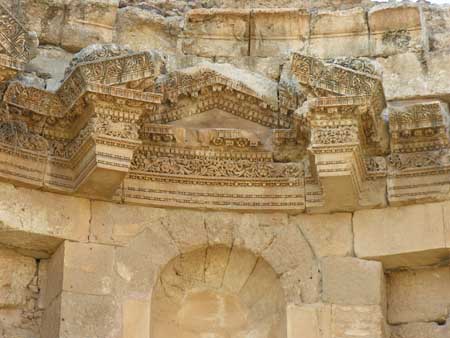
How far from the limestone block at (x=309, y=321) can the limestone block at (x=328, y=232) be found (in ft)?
1.67

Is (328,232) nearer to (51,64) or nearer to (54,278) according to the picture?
(54,278)

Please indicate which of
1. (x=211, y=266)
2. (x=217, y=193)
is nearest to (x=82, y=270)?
(x=211, y=266)

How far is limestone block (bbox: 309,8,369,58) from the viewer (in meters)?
12.0

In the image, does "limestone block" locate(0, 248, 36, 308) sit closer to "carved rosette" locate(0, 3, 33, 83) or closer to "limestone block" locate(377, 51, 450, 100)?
"carved rosette" locate(0, 3, 33, 83)

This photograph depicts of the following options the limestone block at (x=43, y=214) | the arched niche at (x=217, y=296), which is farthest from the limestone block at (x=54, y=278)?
the arched niche at (x=217, y=296)

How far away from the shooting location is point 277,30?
39.6ft

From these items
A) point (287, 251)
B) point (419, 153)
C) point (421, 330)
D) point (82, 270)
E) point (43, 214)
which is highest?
point (419, 153)

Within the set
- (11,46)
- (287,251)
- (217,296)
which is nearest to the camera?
(11,46)

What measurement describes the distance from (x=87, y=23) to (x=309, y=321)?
10.9ft

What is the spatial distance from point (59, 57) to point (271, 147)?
6.68 ft

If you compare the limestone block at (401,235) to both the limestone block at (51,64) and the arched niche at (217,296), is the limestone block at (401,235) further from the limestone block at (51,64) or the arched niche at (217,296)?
the limestone block at (51,64)

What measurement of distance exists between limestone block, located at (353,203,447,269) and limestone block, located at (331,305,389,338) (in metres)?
0.48

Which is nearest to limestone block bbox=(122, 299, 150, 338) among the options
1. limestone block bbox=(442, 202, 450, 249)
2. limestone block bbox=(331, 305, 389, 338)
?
limestone block bbox=(331, 305, 389, 338)

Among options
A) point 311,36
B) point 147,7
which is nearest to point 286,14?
point 311,36
